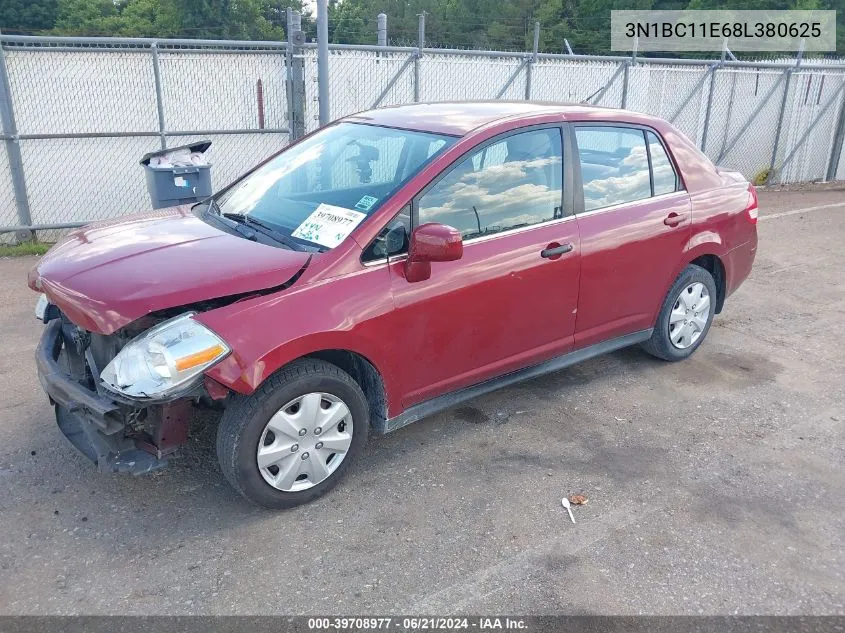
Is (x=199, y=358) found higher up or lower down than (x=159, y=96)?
lower down

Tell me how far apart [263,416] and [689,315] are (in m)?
3.23

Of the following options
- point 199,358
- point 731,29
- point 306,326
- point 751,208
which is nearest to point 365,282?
point 306,326

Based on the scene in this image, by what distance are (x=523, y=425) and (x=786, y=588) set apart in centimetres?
167

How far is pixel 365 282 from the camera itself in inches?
133

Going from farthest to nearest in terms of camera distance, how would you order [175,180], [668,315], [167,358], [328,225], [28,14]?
[28,14]
[175,180]
[668,315]
[328,225]
[167,358]

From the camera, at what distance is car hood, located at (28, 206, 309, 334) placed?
9.89 ft

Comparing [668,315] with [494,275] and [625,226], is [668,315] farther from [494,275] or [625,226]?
[494,275]

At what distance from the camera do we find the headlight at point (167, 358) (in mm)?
2961

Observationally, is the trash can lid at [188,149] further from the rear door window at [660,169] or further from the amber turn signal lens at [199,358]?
the amber turn signal lens at [199,358]

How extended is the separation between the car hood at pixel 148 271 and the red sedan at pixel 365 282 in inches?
0.4

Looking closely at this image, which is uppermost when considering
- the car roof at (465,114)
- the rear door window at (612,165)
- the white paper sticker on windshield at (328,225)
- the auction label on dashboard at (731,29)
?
the auction label on dashboard at (731,29)

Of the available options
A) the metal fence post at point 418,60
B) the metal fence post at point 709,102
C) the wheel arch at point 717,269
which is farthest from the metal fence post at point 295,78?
the metal fence post at point 709,102

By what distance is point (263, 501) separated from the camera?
3326 mm

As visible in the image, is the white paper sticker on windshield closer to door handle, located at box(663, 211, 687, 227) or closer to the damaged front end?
the damaged front end
